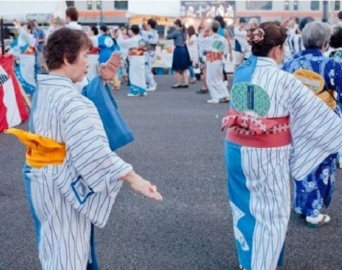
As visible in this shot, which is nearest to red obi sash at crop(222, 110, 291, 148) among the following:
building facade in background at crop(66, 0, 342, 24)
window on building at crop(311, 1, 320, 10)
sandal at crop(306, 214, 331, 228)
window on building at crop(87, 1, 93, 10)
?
sandal at crop(306, 214, 331, 228)

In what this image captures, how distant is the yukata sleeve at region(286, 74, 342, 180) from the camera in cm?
306

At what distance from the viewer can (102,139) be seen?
2396 millimetres

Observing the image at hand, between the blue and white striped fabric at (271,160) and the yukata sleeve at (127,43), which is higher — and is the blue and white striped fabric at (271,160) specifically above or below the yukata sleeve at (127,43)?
below

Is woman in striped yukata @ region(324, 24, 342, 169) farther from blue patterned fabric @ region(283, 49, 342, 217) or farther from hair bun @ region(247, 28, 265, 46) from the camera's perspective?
hair bun @ region(247, 28, 265, 46)

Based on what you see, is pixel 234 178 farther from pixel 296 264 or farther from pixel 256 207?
pixel 296 264

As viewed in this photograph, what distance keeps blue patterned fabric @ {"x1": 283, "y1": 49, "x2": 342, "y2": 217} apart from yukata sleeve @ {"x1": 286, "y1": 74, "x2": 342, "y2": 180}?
76 centimetres

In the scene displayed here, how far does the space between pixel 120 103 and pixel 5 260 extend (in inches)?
290

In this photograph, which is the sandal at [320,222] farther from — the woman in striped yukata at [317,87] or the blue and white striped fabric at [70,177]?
the blue and white striped fabric at [70,177]

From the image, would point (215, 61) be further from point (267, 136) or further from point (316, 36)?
point (267, 136)

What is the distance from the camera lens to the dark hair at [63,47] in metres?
2.45

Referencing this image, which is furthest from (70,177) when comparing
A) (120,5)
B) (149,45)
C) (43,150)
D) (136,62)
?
(120,5)

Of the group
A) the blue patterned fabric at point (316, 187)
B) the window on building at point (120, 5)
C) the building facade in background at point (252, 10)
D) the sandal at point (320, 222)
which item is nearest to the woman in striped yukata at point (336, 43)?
the blue patterned fabric at point (316, 187)

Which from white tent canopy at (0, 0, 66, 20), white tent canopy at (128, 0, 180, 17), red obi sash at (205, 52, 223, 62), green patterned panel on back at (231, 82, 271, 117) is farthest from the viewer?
white tent canopy at (128, 0, 180, 17)

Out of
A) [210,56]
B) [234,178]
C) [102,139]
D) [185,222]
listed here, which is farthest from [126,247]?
[210,56]
